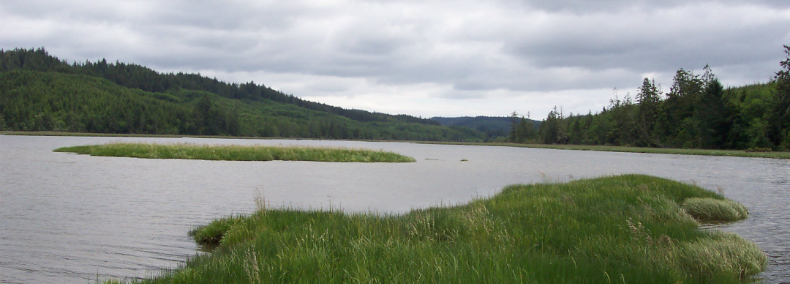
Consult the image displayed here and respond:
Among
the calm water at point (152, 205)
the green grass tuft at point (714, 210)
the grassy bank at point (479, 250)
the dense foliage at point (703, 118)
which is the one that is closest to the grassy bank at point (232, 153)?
the calm water at point (152, 205)

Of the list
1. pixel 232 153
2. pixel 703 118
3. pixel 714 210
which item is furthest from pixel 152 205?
pixel 703 118

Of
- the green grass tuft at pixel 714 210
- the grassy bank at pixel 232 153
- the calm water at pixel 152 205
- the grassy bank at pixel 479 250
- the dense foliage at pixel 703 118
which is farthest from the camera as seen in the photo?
the dense foliage at pixel 703 118

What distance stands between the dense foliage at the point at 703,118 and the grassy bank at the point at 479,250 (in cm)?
8642

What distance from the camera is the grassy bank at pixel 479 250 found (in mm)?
6984

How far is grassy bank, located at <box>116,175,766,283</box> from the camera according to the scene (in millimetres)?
6984

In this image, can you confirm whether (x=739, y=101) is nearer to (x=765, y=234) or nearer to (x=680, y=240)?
(x=765, y=234)

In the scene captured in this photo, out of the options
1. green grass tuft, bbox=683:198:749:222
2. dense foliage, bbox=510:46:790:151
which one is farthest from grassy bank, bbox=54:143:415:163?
dense foliage, bbox=510:46:790:151

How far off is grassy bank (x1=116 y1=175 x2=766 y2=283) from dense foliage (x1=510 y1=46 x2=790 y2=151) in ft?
284

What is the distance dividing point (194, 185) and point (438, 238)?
20925 millimetres

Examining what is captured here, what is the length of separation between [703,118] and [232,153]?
92.5 m

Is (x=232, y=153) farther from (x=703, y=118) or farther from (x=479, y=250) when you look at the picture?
(x=703, y=118)

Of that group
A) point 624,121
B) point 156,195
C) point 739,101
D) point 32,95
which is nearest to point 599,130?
point 624,121

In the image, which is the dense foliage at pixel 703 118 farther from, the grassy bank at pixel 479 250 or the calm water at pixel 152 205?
the grassy bank at pixel 479 250

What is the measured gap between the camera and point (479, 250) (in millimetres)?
8906
